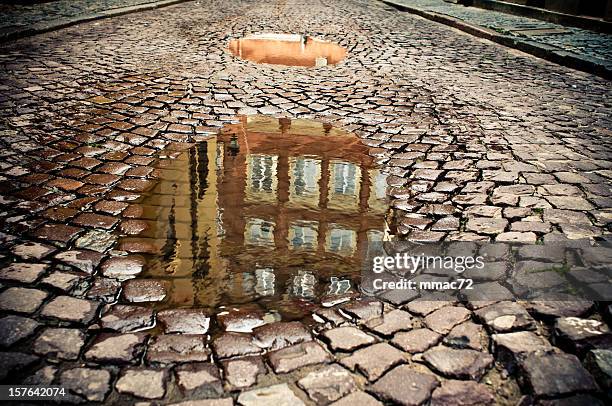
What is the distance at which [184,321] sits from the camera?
2.14 metres

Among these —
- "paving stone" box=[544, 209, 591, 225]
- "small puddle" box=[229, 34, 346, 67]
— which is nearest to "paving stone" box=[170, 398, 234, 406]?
"paving stone" box=[544, 209, 591, 225]

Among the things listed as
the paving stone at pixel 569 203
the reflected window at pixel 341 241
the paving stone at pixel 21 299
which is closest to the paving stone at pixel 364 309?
the reflected window at pixel 341 241

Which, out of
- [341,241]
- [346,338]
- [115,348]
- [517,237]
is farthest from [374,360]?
[517,237]

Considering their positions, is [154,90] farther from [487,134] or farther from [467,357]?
[467,357]

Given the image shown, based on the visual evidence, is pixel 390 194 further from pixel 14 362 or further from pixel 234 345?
pixel 14 362

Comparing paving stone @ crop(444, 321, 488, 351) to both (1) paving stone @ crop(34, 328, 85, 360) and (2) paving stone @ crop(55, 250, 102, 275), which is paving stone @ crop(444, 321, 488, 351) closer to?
(1) paving stone @ crop(34, 328, 85, 360)

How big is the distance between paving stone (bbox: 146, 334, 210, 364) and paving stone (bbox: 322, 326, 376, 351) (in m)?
0.56

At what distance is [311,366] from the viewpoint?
191cm

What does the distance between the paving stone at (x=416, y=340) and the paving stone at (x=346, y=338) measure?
0.40 ft

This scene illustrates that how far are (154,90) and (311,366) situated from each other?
466cm

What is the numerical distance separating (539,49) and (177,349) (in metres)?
8.73

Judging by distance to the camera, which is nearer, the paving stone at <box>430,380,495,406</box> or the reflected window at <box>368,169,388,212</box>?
the paving stone at <box>430,380,495,406</box>

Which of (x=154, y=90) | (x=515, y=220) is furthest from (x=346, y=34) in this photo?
(x=515, y=220)

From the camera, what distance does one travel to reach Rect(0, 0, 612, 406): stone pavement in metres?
1.83
